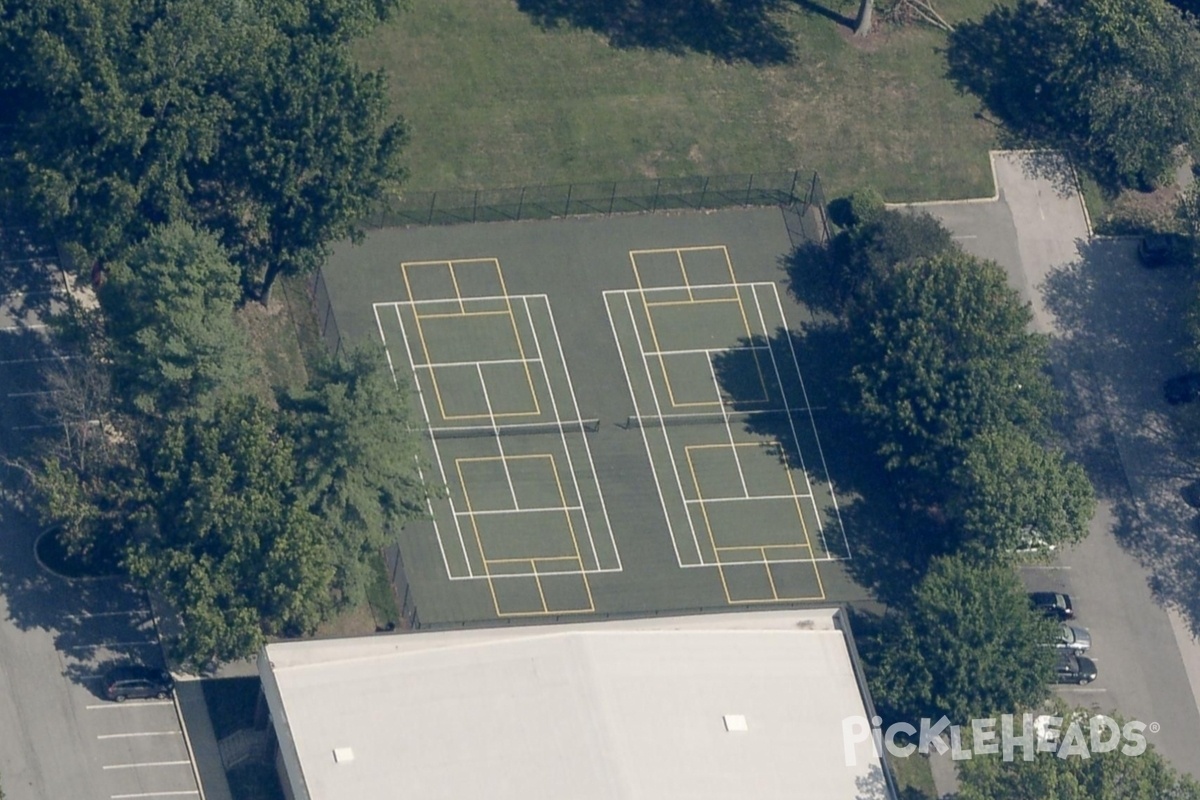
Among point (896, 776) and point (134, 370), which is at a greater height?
point (134, 370)

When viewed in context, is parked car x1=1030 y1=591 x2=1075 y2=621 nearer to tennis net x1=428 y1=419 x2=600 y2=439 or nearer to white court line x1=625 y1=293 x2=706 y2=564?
white court line x1=625 y1=293 x2=706 y2=564

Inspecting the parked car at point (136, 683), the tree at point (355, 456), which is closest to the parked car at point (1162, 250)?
the tree at point (355, 456)

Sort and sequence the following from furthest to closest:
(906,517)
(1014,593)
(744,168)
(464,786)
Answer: (744,168) < (906,517) < (1014,593) < (464,786)

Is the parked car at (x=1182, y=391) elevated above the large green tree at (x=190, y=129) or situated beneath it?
situated beneath

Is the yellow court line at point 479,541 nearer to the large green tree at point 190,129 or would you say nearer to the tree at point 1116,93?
the large green tree at point 190,129

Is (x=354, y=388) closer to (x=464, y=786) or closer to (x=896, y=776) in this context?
(x=464, y=786)

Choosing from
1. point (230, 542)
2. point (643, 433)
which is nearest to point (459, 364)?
point (643, 433)

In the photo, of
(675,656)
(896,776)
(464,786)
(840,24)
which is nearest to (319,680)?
(464,786)
